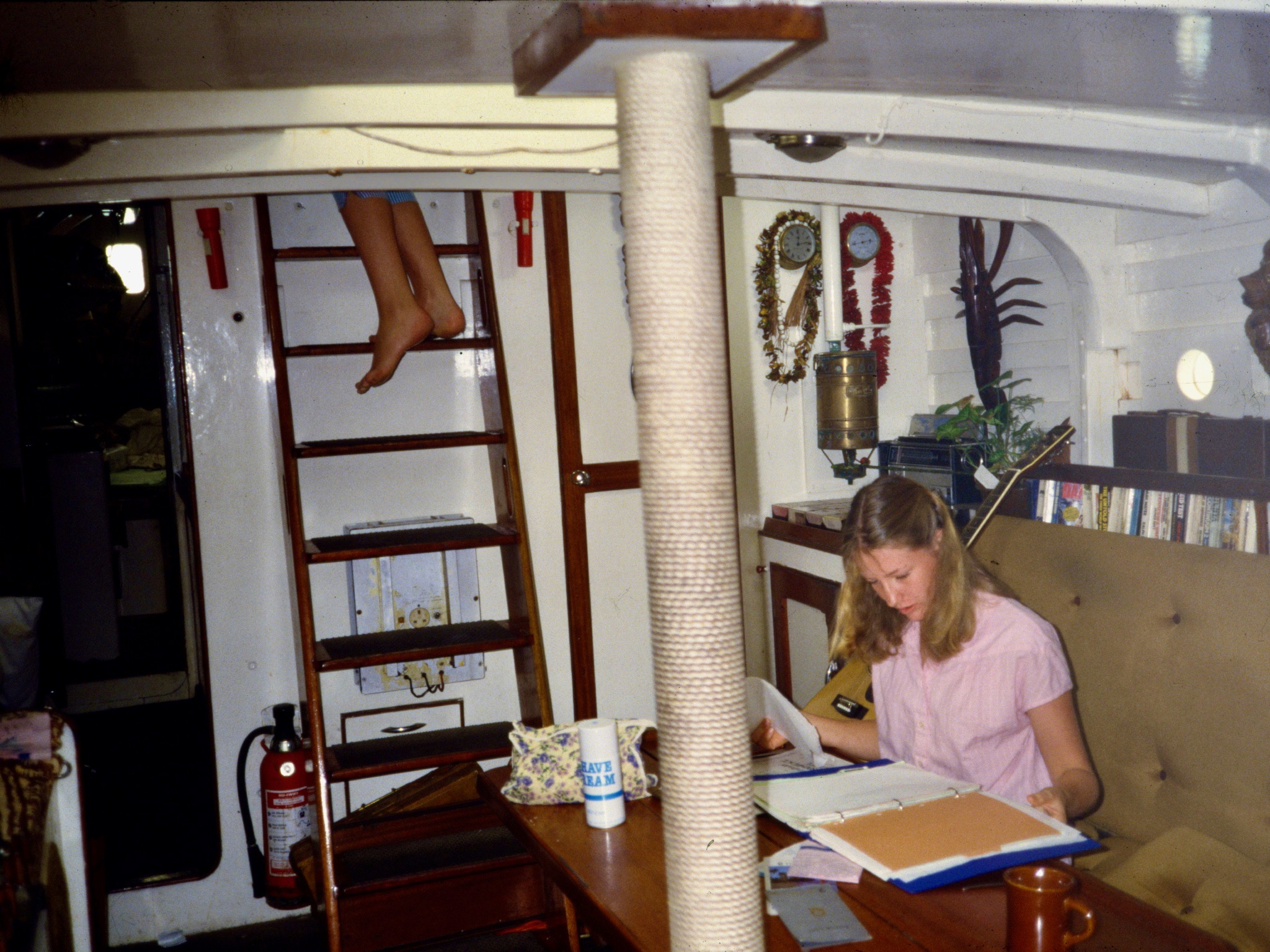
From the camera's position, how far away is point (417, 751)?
2.91 meters

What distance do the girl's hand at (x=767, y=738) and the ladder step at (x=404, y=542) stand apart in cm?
107

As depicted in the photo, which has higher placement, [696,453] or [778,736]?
[696,453]

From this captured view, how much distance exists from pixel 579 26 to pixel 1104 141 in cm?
155

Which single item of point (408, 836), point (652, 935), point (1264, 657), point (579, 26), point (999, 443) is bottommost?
point (408, 836)

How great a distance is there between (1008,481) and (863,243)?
1.40 metres

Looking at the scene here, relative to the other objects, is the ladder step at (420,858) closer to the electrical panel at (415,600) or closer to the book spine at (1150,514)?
the electrical panel at (415,600)

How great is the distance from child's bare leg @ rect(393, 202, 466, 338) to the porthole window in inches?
82.0

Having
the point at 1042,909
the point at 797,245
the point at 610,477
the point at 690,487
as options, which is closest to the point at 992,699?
the point at 1042,909

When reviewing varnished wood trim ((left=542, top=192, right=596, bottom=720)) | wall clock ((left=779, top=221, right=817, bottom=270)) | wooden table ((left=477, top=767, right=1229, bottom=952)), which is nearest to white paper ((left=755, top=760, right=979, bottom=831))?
wooden table ((left=477, top=767, right=1229, bottom=952))

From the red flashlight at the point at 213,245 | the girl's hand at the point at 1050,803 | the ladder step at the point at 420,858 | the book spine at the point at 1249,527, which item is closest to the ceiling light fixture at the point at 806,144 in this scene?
the book spine at the point at 1249,527

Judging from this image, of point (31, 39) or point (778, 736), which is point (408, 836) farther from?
point (31, 39)

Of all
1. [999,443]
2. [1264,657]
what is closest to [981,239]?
[999,443]

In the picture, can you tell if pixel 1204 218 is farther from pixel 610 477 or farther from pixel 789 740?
pixel 610 477

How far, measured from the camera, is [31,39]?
149cm
